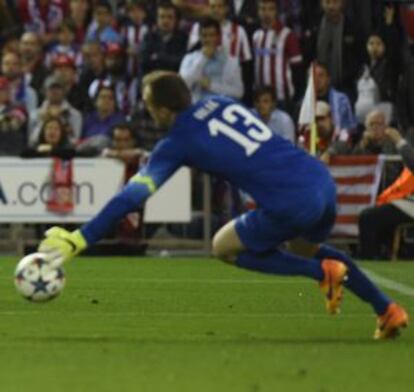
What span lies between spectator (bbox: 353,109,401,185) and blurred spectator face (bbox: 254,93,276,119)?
1068 millimetres

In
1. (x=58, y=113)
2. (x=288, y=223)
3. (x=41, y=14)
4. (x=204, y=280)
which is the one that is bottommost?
(x=204, y=280)

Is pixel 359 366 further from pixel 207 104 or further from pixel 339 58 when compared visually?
pixel 339 58

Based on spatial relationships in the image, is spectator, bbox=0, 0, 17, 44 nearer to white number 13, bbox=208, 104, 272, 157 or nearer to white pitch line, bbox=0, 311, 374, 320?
white pitch line, bbox=0, 311, 374, 320

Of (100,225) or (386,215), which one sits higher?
(100,225)

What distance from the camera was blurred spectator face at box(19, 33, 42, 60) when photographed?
975 inches

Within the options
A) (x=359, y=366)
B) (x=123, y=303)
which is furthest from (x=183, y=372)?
(x=123, y=303)

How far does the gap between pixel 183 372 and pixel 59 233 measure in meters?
1.79

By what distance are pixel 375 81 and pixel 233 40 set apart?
1.75 meters

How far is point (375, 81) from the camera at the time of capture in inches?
928

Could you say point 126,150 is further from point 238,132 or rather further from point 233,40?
point 238,132

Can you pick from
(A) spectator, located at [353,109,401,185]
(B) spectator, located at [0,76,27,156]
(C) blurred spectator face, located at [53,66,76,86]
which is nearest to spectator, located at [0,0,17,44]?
(C) blurred spectator face, located at [53,66,76,86]

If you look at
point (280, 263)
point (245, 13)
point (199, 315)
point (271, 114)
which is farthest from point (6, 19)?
point (280, 263)

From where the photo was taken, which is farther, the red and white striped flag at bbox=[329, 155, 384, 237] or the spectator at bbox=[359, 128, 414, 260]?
the red and white striped flag at bbox=[329, 155, 384, 237]

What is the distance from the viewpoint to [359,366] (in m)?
10.5
